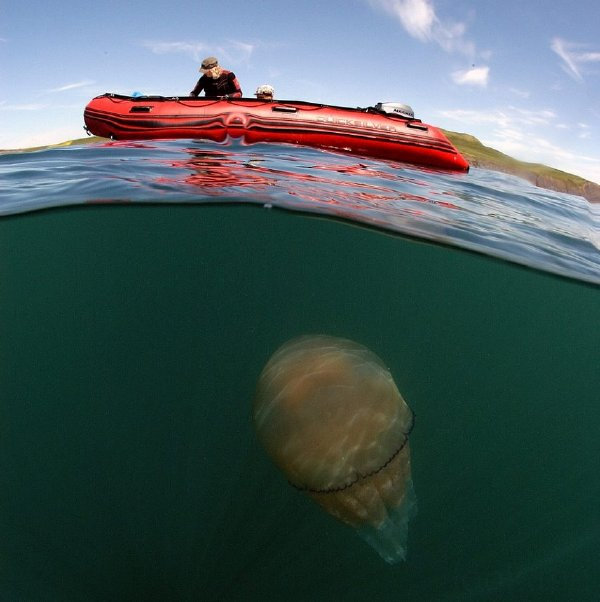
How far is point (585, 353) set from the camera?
543 inches

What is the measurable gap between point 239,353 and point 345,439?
5.20 metres

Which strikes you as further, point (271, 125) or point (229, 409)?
point (271, 125)

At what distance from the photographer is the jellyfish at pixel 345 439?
12.4 feet

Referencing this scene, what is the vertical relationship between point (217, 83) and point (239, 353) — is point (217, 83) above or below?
above

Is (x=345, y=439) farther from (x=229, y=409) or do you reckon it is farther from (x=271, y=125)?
(x=271, y=125)

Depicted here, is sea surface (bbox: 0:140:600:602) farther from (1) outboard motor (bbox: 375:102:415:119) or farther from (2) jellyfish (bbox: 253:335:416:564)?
(1) outboard motor (bbox: 375:102:415:119)

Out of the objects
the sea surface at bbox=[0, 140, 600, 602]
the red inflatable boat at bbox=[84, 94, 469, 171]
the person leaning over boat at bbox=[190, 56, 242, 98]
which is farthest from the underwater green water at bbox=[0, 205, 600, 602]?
the person leaning over boat at bbox=[190, 56, 242, 98]

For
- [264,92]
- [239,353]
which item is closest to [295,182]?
[239,353]

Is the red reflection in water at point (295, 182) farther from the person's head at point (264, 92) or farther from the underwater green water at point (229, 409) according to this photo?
the person's head at point (264, 92)

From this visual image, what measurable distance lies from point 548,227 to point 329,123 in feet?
19.3

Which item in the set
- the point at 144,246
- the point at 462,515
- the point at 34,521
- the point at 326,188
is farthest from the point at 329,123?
the point at 34,521

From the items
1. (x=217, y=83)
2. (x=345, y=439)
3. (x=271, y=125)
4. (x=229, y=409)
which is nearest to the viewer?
(x=345, y=439)

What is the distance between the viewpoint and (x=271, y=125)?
36.2 ft

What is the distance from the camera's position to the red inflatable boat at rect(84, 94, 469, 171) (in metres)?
10.9
